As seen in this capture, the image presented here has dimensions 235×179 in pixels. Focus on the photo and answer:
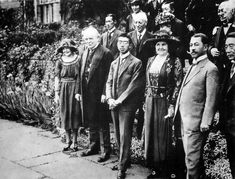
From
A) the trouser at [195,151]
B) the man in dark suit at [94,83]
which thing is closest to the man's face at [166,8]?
the man in dark suit at [94,83]

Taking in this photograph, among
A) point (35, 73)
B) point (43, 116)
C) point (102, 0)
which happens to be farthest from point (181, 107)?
point (102, 0)

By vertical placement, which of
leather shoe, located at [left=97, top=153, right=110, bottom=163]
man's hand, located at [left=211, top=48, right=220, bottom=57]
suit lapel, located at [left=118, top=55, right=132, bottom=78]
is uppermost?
man's hand, located at [left=211, top=48, right=220, bottom=57]

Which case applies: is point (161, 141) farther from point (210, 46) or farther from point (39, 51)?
point (39, 51)

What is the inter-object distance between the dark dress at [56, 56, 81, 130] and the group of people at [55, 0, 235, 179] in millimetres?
17

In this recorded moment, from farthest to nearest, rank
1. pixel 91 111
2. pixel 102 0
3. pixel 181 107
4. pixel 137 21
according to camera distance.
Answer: pixel 102 0
pixel 91 111
pixel 137 21
pixel 181 107

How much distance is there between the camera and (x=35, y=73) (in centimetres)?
968

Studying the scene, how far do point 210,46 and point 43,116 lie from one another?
4.58m

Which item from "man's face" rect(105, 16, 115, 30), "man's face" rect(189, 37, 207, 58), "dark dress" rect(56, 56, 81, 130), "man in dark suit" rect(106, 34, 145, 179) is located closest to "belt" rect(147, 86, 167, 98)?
Result: "man in dark suit" rect(106, 34, 145, 179)

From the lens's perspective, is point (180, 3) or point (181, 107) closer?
point (181, 107)

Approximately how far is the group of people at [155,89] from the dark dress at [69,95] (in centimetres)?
2

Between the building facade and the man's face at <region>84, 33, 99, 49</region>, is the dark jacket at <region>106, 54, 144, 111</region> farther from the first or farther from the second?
the building facade

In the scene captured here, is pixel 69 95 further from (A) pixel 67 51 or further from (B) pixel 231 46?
(B) pixel 231 46

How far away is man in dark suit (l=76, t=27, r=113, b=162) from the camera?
597cm

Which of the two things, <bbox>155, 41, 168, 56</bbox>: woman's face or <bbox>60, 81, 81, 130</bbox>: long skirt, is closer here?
<bbox>155, 41, 168, 56</bbox>: woman's face
